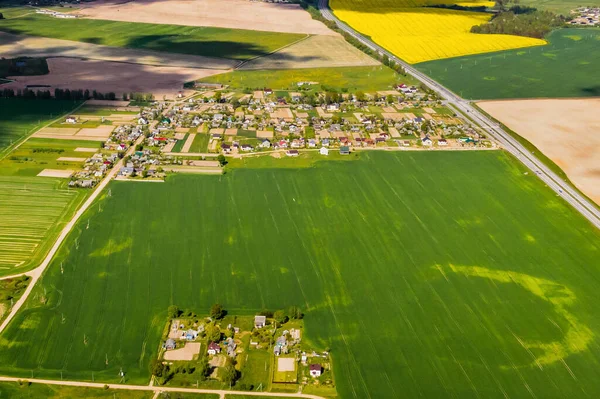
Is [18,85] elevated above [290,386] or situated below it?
above

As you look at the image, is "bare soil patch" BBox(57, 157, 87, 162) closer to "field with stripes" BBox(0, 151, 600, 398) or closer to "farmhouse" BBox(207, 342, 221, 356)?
"field with stripes" BBox(0, 151, 600, 398)

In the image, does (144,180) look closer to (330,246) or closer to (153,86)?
(330,246)

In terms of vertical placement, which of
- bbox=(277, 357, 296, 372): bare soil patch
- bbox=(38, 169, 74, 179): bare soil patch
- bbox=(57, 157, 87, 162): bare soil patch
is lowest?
bbox=(277, 357, 296, 372): bare soil patch

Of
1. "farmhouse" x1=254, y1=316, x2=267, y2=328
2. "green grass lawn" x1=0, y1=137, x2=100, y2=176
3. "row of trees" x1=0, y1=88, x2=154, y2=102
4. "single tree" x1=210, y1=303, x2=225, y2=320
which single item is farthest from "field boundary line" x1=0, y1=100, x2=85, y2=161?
"farmhouse" x1=254, y1=316, x2=267, y2=328

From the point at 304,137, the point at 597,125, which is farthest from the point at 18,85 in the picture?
the point at 597,125

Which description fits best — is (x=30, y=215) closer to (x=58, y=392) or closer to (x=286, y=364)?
(x=58, y=392)

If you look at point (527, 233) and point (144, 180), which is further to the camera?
point (144, 180)

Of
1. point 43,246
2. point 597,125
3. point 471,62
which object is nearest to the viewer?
point 43,246
